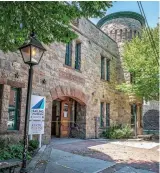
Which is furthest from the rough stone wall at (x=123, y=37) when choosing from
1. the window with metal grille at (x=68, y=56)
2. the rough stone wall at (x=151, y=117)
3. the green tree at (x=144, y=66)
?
the window with metal grille at (x=68, y=56)

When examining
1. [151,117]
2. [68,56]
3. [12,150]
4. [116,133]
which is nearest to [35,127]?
[12,150]

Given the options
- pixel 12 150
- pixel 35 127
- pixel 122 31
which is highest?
A: pixel 122 31

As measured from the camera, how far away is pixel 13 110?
24.2 ft

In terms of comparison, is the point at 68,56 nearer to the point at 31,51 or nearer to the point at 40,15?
the point at 31,51

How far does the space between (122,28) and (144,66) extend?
16.6 ft

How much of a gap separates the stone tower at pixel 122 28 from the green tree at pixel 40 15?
37.8 feet

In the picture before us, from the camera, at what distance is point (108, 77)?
14.2 m

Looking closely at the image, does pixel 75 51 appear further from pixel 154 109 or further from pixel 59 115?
pixel 154 109

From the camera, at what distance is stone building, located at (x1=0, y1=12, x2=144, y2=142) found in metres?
7.35

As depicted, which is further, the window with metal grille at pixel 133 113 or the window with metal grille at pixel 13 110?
the window with metal grille at pixel 133 113

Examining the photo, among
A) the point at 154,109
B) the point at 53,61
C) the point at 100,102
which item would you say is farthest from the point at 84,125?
the point at 154,109

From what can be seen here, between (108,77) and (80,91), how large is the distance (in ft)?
13.0

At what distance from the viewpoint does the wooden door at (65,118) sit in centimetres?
1118

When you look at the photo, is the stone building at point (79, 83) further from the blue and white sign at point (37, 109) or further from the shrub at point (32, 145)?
the blue and white sign at point (37, 109)
